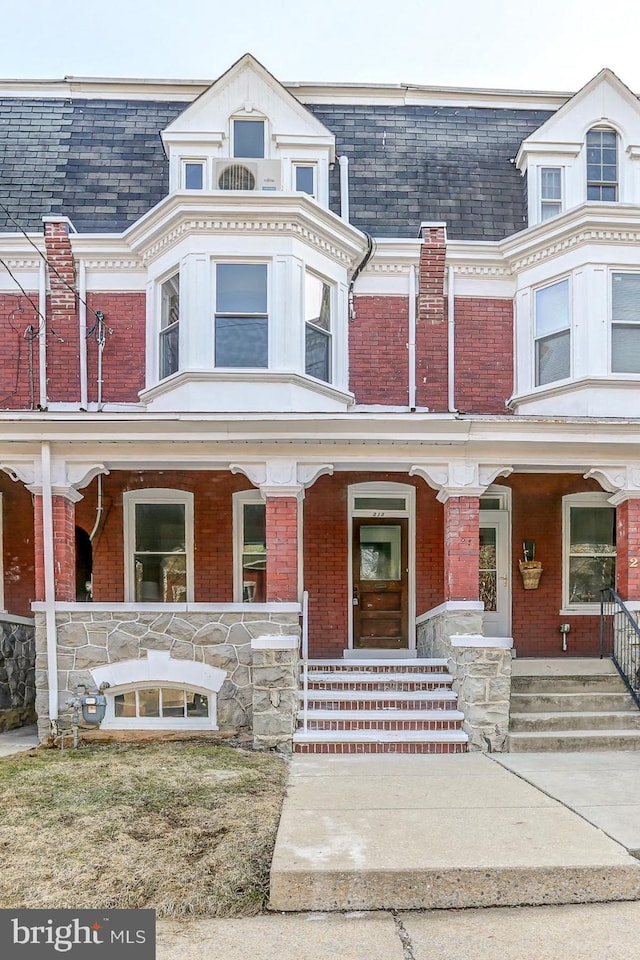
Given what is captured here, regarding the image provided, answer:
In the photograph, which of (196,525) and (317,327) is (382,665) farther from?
(317,327)

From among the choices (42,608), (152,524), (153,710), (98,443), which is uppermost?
(98,443)

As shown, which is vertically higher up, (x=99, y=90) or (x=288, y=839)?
(x=99, y=90)

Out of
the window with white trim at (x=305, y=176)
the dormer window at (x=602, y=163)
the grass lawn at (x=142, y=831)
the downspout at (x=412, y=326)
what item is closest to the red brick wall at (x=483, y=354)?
the downspout at (x=412, y=326)

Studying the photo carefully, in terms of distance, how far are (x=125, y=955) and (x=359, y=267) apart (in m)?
9.32

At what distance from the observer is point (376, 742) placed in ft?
25.4

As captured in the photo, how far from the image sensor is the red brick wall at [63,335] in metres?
11.0

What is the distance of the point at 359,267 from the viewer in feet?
36.7

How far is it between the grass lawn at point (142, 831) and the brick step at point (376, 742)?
0.52 meters

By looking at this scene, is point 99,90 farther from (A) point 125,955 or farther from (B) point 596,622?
(A) point 125,955

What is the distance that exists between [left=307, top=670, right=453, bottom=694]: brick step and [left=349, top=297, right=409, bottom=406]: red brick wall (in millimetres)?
4034

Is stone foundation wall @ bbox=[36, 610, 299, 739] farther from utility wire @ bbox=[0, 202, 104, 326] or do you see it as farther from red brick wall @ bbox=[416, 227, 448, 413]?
utility wire @ bbox=[0, 202, 104, 326]

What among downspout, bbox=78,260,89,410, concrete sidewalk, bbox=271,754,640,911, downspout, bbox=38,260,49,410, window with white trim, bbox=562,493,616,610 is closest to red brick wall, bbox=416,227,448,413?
window with white trim, bbox=562,493,616,610

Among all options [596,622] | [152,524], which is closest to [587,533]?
[596,622]

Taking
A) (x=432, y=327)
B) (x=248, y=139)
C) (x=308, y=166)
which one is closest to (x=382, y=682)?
(x=432, y=327)
